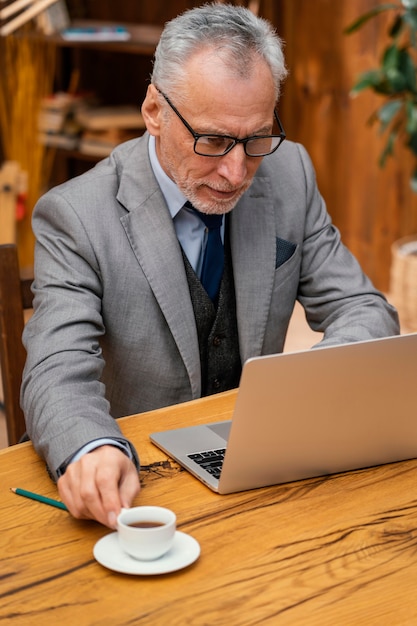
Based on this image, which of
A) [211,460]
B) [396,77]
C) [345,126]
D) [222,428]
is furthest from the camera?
[345,126]

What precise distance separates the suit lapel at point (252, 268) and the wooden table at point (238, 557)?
19.3 inches

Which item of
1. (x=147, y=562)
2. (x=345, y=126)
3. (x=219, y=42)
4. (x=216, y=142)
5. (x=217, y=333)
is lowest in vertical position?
(x=345, y=126)

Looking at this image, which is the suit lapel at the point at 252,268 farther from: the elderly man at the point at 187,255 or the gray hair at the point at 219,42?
the gray hair at the point at 219,42

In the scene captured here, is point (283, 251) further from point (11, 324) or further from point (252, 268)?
point (11, 324)

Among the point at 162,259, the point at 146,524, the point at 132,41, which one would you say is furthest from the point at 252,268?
the point at 132,41

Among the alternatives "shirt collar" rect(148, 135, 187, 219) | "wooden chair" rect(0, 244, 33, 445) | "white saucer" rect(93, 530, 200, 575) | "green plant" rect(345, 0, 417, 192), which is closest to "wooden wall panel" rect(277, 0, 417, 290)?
"green plant" rect(345, 0, 417, 192)

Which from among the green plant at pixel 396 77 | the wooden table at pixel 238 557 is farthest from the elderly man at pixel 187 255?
the green plant at pixel 396 77

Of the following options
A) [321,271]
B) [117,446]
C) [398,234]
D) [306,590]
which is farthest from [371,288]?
[398,234]

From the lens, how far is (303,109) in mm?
4367

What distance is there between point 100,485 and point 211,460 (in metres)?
0.23

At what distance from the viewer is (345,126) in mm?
4215

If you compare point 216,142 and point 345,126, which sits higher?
point 216,142

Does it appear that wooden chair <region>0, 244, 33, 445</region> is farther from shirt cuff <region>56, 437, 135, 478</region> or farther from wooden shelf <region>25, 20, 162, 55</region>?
wooden shelf <region>25, 20, 162, 55</region>

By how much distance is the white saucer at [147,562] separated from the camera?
1.10m
